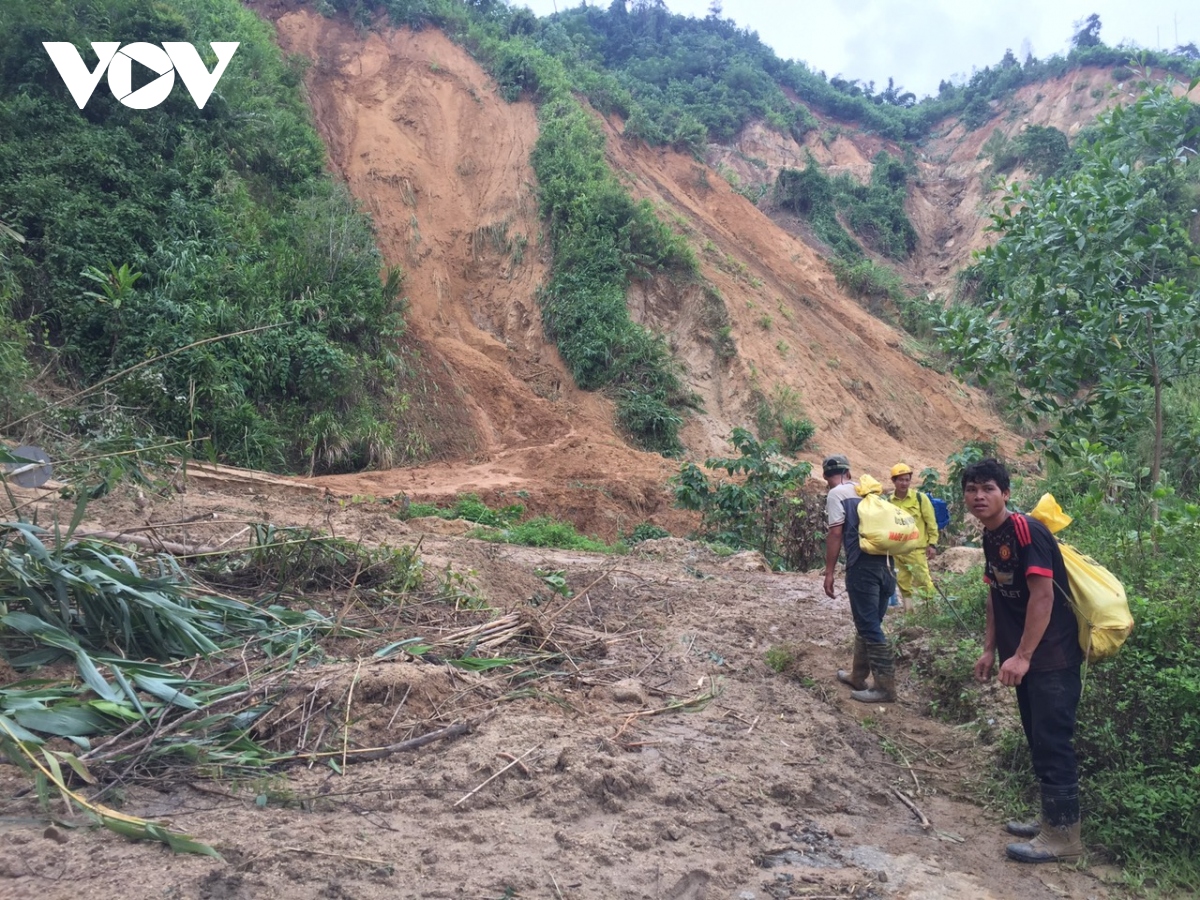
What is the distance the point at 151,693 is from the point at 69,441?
2.72m

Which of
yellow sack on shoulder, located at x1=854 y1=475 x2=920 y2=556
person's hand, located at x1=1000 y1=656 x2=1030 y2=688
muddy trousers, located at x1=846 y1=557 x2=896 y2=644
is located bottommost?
muddy trousers, located at x1=846 y1=557 x2=896 y2=644

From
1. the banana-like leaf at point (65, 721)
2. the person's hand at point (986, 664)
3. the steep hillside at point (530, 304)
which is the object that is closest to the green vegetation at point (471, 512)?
the steep hillside at point (530, 304)

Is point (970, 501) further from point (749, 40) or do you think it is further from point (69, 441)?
point (749, 40)

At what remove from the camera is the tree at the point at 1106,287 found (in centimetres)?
491

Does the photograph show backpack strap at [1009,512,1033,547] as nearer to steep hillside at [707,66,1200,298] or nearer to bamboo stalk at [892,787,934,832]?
bamboo stalk at [892,787,934,832]

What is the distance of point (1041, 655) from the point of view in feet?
10.4

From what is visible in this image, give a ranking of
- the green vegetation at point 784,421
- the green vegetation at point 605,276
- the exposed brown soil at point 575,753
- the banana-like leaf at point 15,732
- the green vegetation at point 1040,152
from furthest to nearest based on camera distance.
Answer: the green vegetation at point 1040,152, the green vegetation at point 784,421, the green vegetation at point 605,276, the banana-like leaf at point 15,732, the exposed brown soil at point 575,753

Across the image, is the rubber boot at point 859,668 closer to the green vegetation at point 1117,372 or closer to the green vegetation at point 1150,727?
the green vegetation at point 1117,372

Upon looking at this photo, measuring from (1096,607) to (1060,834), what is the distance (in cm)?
87

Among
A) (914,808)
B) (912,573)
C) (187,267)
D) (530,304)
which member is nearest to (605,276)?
(530,304)

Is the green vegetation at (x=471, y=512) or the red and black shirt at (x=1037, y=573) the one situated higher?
the red and black shirt at (x=1037, y=573)

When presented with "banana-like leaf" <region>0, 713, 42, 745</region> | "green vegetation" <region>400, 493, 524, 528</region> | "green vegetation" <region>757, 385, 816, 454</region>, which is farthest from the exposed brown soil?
"green vegetation" <region>757, 385, 816, 454</region>

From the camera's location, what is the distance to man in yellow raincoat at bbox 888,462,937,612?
5.59 m

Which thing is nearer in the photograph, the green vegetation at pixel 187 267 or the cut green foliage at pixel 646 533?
the green vegetation at pixel 187 267
